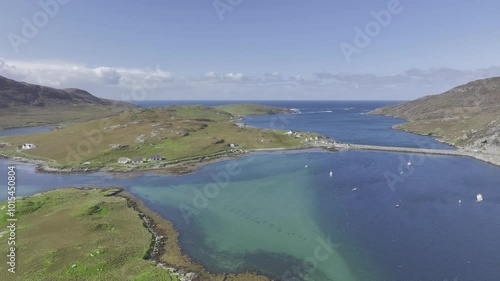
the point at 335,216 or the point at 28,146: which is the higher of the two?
the point at 28,146

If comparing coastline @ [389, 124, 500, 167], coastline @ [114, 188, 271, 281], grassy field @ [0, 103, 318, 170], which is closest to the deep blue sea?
coastline @ [114, 188, 271, 281]

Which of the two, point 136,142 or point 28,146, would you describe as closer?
point 136,142

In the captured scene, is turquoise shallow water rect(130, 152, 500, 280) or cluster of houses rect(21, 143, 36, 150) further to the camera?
cluster of houses rect(21, 143, 36, 150)

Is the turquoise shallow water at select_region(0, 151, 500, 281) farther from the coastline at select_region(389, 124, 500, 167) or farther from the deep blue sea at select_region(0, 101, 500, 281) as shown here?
the coastline at select_region(389, 124, 500, 167)

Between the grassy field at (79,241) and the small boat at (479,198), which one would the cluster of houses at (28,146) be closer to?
the grassy field at (79,241)

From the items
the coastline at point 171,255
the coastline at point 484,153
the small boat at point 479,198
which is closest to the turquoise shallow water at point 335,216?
the small boat at point 479,198

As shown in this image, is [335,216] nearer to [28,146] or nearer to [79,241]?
[79,241]

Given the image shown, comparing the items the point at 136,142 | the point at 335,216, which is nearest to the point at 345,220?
the point at 335,216
